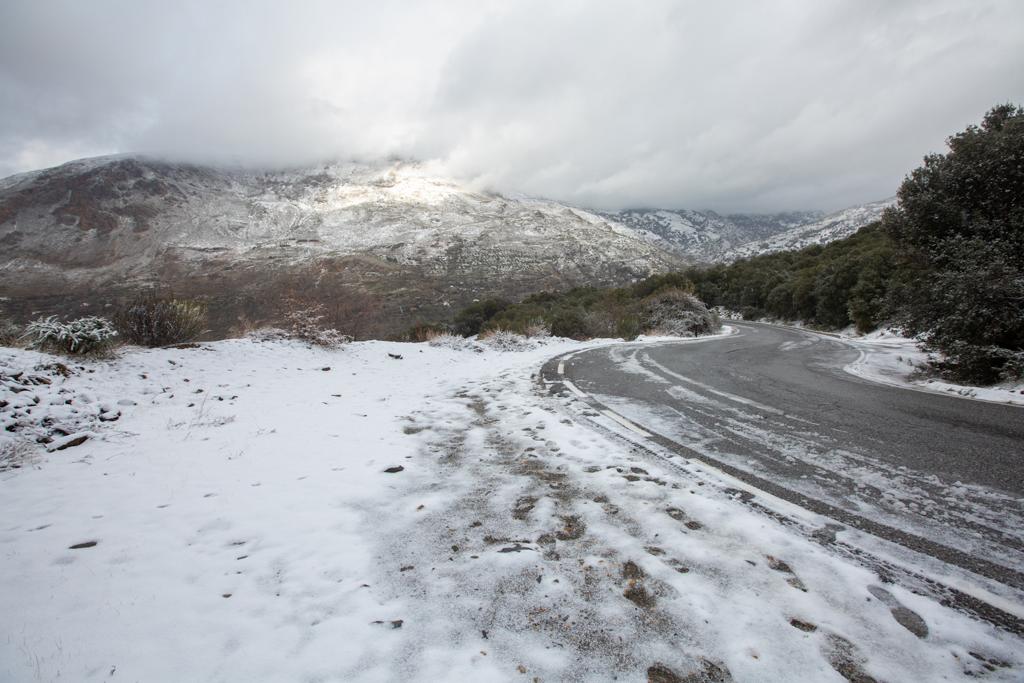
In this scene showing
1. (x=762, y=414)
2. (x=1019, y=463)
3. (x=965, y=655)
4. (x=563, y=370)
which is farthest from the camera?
(x=563, y=370)

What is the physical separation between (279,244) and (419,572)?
116349 millimetres

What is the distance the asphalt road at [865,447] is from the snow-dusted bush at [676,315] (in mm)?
16246

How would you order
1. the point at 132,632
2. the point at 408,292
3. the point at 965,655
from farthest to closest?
the point at 408,292 → the point at 132,632 → the point at 965,655

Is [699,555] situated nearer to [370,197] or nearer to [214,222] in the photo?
[214,222]

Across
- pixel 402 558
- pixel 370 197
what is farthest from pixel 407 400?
pixel 370 197

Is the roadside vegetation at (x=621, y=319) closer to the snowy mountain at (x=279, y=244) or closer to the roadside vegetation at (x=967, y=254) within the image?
the roadside vegetation at (x=967, y=254)

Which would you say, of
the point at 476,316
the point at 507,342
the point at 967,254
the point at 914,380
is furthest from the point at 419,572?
the point at 476,316

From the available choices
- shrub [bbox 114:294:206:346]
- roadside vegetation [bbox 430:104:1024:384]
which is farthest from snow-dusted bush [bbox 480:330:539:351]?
roadside vegetation [bbox 430:104:1024:384]

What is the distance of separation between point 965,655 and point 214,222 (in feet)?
479

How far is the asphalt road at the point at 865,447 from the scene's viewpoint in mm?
2531

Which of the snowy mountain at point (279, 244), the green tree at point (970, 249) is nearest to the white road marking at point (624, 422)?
the green tree at point (970, 249)

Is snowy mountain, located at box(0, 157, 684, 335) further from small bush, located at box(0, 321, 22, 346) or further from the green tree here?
the green tree

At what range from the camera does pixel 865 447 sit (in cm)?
397

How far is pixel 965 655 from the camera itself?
1.61m
